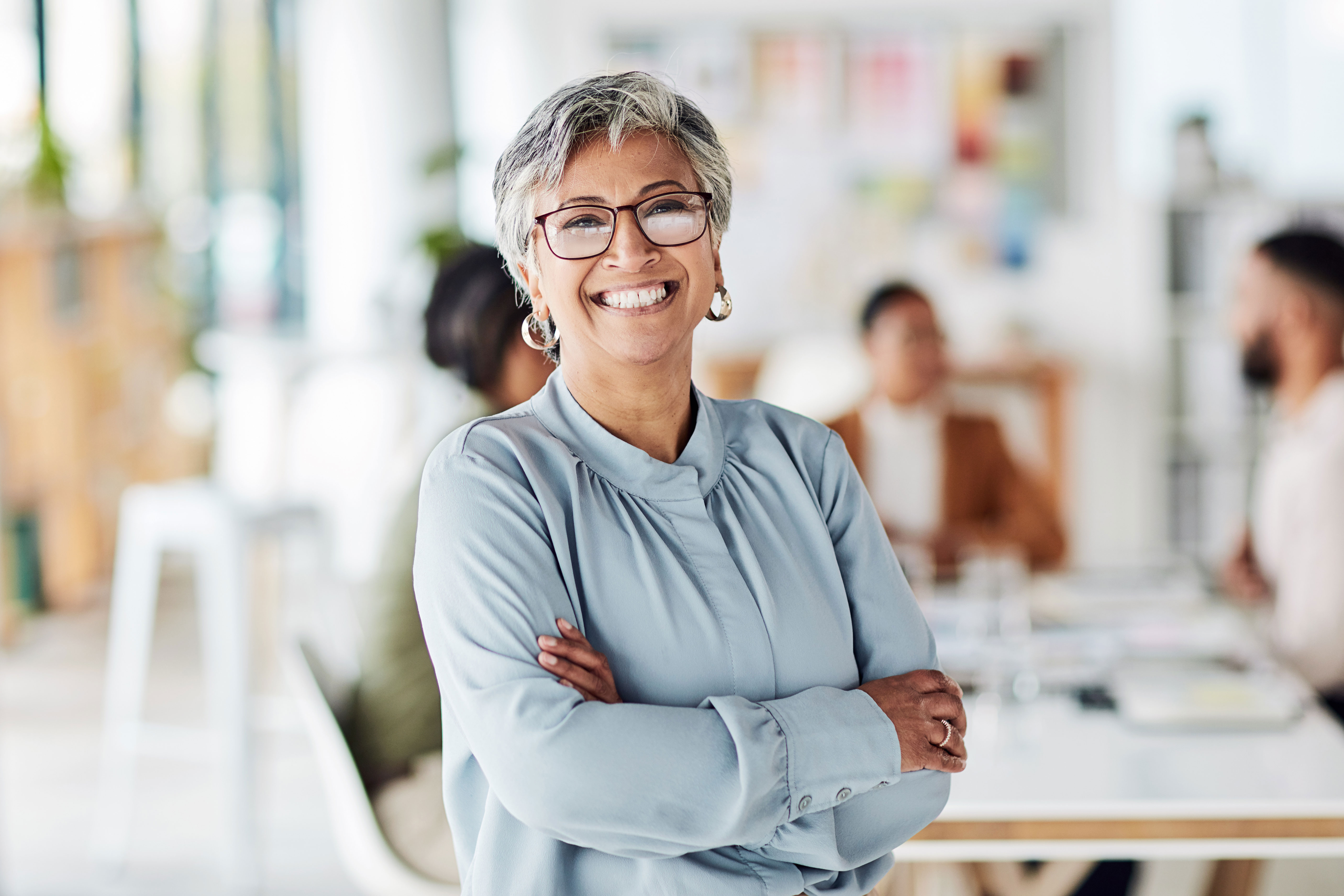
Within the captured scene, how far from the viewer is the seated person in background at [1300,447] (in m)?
2.64

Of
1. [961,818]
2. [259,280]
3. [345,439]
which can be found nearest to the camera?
[961,818]

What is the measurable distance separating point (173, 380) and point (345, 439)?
159cm

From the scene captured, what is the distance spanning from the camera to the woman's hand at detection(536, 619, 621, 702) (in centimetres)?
125

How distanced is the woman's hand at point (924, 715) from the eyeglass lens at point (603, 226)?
1.58ft

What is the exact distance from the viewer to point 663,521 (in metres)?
1.37

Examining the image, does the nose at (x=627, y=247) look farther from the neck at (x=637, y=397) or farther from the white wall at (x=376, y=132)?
the white wall at (x=376, y=132)

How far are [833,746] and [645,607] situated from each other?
0.71ft

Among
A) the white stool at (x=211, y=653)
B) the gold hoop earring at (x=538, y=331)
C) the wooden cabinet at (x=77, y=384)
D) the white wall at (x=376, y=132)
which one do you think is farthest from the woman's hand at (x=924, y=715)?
the wooden cabinet at (x=77, y=384)

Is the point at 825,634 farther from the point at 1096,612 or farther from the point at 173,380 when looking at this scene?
the point at 173,380

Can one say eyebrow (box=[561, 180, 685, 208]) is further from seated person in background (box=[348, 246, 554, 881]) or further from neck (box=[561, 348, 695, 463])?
seated person in background (box=[348, 246, 554, 881])

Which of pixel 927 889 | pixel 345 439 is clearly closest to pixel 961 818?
pixel 927 889

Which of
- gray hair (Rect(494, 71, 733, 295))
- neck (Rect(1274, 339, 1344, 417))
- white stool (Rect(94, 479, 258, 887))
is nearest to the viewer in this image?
gray hair (Rect(494, 71, 733, 295))

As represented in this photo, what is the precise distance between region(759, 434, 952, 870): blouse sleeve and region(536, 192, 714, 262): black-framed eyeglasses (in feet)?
1.01

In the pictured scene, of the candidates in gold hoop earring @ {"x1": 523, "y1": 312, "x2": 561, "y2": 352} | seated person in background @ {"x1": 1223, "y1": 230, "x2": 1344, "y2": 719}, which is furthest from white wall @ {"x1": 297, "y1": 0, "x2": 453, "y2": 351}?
gold hoop earring @ {"x1": 523, "y1": 312, "x2": 561, "y2": 352}
